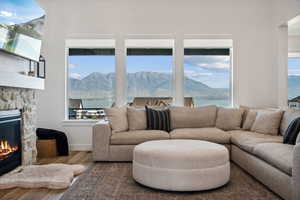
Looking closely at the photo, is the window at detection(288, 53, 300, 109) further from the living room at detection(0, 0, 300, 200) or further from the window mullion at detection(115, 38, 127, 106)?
the window mullion at detection(115, 38, 127, 106)

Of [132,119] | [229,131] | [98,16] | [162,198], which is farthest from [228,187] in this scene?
[98,16]

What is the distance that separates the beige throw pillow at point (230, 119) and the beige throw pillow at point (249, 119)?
0.39ft

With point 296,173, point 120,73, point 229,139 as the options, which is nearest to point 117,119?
point 120,73

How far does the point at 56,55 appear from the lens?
4688 millimetres

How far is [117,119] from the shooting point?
385cm

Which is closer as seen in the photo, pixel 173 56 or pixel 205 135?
pixel 205 135

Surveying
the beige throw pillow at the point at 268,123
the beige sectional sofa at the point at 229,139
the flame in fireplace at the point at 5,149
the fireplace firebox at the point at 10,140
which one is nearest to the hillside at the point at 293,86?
the beige sectional sofa at the point at 229,139

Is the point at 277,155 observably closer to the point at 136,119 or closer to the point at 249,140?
the point at 249,140

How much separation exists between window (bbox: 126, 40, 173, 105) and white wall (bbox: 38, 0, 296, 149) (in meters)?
0.39

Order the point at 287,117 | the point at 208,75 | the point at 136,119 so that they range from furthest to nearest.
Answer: the point at 208,75
the point at 136,119
the point at 287,117

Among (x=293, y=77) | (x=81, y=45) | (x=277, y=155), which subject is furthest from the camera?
(x=293, y=77)

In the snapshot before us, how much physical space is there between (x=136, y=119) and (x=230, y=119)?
1615mm

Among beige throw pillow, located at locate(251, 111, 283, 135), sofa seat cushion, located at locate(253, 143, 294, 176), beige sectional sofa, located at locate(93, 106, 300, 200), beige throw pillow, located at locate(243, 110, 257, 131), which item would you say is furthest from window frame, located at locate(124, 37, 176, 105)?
sofa seat cushion, located at locate(253, 143, 294, 176)

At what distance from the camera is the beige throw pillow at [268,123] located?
3.56 metres
